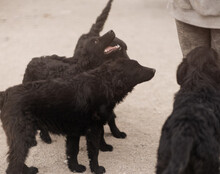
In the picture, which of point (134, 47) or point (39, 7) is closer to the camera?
point (134, 47)

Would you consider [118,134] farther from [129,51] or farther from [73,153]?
[129,51]

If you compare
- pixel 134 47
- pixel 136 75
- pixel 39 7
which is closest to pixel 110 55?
pixel 136 75

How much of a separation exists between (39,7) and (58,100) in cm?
671

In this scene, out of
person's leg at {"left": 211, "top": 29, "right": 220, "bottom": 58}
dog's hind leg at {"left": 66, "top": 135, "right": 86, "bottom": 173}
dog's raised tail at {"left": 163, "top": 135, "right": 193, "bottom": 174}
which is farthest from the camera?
dog's hind leg at {"left": 66, "top": 135, "right": 86, "bottom": 173}

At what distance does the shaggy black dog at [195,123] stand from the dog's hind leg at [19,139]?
111cm

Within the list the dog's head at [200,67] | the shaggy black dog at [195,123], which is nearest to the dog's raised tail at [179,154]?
the shaggy black dog at [195,123]

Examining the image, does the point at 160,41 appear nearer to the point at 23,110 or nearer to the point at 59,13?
the point at 59,13

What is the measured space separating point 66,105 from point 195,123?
1.21 m

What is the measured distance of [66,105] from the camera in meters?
3.58

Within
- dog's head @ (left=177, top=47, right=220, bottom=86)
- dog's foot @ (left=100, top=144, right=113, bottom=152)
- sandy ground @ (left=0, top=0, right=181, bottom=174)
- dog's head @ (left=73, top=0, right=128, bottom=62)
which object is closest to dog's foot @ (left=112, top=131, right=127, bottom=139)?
sandy ground @ (left=0, top=0, right=181, bottom=174)

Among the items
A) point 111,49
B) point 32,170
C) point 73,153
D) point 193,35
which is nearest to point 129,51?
point 111,49

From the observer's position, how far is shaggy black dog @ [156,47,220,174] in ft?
8.97

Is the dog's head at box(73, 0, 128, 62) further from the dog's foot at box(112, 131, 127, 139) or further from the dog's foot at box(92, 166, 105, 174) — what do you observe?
the dog's foot at box(92, 166, 105, 174)

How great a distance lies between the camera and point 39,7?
9.85 meters
